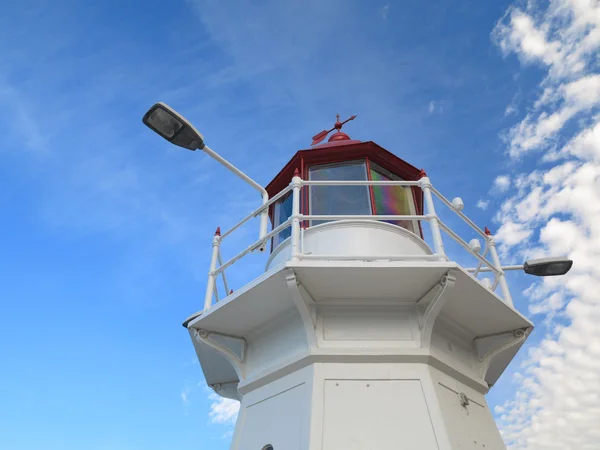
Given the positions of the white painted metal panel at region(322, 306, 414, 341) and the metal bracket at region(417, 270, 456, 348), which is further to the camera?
the white painted metal panel at region(322, 306, 414, 341)

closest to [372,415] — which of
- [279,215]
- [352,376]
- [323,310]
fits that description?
[352,376]

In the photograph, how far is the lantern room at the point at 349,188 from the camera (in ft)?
22.7

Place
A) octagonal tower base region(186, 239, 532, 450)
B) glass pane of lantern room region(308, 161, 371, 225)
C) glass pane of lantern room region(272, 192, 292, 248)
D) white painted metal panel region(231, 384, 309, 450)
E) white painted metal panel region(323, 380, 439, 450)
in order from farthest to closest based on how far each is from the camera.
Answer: glass pane of lantern room region(272, 192, 292, 248), glass pane of lantern room region(308, 161, 371, 225), white painted metal panel region(231, 384, 309, 450), octagonal tower base region(186, 239, 532, 450), white painted metal panel region(323, 380, 439, 450)

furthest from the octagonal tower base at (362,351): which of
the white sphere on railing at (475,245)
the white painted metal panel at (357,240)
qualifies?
the white sphere on railing at (475,245)

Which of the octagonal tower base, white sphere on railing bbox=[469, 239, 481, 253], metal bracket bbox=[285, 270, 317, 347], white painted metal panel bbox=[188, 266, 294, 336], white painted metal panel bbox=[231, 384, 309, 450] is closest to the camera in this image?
the octagonal tower base

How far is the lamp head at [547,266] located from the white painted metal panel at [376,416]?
305 cm

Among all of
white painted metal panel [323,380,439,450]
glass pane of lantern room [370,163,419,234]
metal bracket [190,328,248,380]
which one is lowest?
white painted metal panel [323,380,439,450]

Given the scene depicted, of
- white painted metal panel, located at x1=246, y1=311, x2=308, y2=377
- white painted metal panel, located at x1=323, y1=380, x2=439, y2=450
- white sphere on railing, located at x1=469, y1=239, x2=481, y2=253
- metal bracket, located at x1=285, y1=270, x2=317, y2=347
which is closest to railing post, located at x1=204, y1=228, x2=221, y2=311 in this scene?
white painted metal panel, located at x1=246, y1=311, x2=308, y2=377

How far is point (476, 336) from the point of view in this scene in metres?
6.43

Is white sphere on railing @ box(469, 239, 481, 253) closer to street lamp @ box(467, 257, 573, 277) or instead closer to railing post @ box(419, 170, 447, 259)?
street lamp @ box(467, 257, 573, 277)

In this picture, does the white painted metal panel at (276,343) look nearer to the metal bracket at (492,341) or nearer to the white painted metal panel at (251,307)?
the white painted metal panel at (251,307)

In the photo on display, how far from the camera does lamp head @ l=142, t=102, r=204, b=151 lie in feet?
20.1

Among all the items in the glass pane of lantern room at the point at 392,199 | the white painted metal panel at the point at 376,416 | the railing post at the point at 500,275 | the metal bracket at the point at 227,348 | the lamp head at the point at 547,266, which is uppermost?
the glass pane of lantern room at the point at 392,199

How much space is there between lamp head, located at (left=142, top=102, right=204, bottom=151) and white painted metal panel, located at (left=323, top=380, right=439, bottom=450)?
354cm
